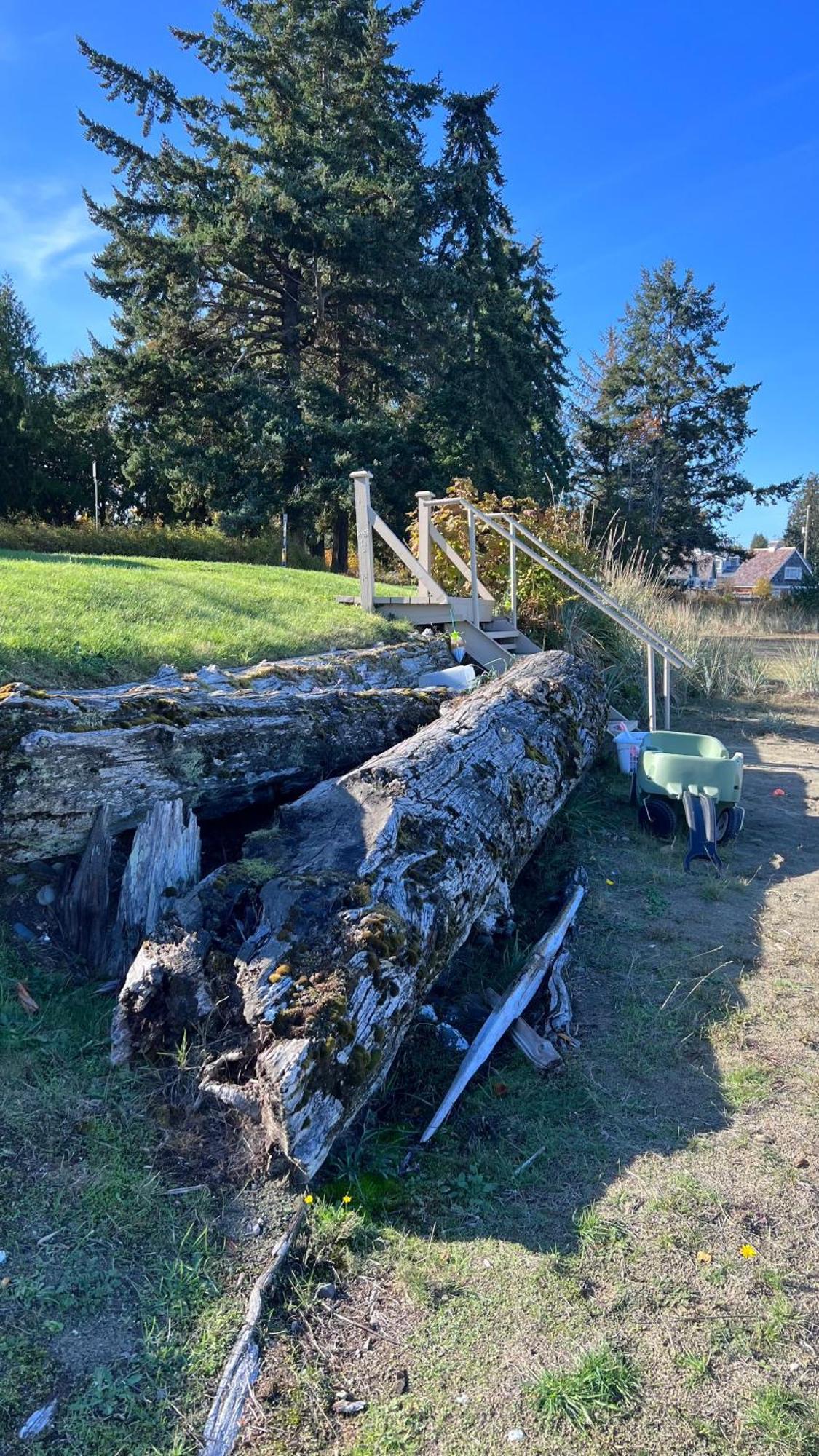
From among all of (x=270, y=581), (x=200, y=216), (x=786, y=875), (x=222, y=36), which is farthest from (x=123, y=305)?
(x=786, y=875)

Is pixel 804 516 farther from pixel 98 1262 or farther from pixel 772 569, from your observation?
pixel 98 1262

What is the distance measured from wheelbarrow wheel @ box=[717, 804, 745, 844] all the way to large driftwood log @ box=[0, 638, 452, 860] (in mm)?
2223

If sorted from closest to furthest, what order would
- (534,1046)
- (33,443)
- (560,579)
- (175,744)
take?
(534,1046)
(175,744)
(560,579)
(33,443)

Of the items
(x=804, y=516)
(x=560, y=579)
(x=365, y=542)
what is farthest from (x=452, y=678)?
(x=804, y=516)

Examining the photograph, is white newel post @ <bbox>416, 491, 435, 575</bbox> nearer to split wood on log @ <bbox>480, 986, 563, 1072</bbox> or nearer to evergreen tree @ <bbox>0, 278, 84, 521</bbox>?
split wood on log @ <bbox>480, 986, 563, 1072</bbox>

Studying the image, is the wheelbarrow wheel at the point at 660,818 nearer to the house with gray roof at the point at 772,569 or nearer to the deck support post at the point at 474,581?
the deck support post at the point at 474,581

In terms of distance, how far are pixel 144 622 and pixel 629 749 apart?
370cm

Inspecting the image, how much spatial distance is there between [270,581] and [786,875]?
695 centimetres

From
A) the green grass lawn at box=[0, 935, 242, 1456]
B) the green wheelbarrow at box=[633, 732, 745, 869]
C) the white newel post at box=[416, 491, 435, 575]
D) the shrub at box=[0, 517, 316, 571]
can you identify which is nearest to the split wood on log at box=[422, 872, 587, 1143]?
the green grass lawn at box=[0, 935, 242, 1456]

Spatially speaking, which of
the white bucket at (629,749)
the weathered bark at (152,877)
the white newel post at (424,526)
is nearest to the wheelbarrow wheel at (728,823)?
the white bucket at (629,749)

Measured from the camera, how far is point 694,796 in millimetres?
5438

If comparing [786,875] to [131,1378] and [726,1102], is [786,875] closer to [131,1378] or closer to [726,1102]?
[726,1102]

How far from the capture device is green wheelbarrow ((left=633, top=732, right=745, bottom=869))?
5364 mm

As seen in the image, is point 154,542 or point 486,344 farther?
point 486,344
